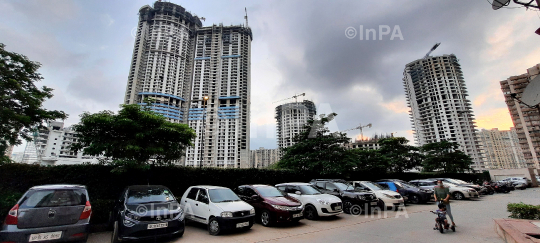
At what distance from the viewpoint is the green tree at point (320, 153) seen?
16859 mm

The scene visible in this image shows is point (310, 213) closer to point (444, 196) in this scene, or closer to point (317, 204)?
point (317, 204)

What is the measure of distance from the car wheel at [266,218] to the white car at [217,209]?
0.70m

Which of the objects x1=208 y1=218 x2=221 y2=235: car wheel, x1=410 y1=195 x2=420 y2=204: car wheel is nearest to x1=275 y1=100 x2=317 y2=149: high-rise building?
x1=410 y1=195 x2=420 y2=204: car wheel

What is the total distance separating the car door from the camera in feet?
22.2

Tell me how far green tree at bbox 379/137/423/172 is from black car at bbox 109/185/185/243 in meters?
27.2

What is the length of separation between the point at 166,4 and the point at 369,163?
96370 millimetres

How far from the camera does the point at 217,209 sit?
645cm

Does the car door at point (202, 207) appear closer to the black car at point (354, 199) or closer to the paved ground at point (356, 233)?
the paved ground at point (356, 233)

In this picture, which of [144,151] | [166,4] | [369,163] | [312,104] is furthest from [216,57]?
[144,151]

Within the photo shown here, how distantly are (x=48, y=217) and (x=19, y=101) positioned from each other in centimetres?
556

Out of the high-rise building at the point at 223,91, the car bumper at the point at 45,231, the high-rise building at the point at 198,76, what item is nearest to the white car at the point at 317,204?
the car bumper at the point at 45,231

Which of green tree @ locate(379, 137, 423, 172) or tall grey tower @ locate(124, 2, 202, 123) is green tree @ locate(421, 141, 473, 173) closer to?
green tree @ locate(379, 137, 423, 172)

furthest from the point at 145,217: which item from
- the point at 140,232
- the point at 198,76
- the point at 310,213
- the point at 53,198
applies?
the point at 198,76

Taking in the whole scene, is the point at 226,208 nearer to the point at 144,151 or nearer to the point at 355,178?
the point at 144,151
